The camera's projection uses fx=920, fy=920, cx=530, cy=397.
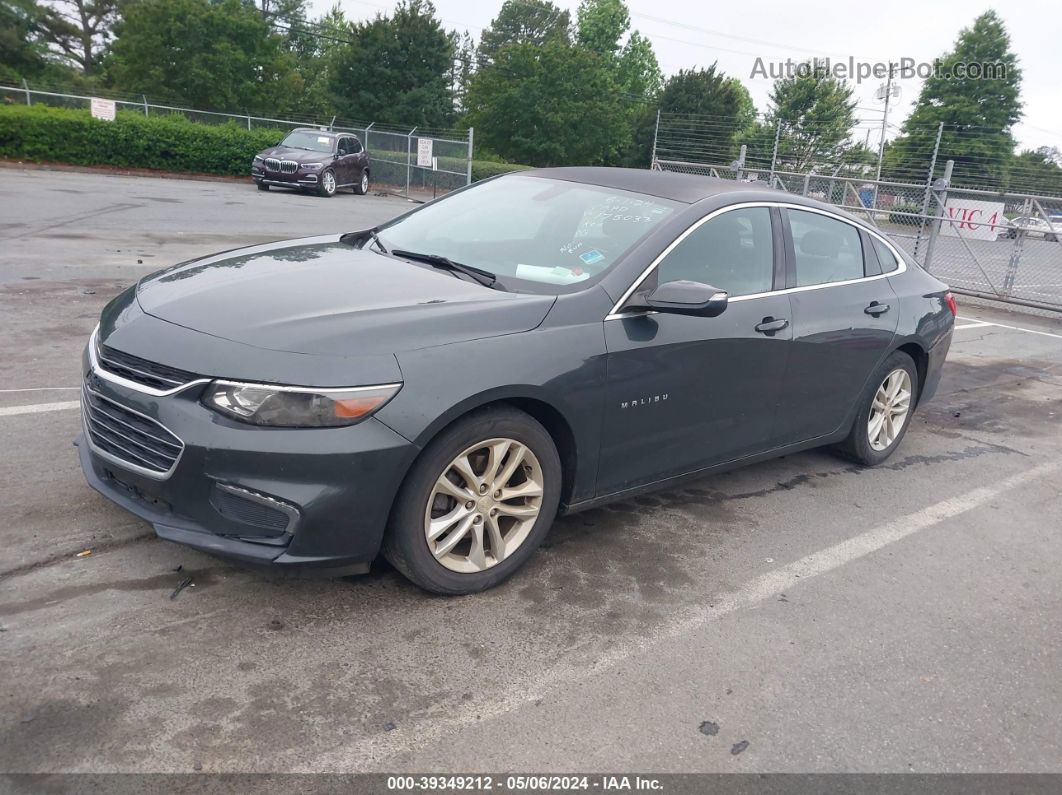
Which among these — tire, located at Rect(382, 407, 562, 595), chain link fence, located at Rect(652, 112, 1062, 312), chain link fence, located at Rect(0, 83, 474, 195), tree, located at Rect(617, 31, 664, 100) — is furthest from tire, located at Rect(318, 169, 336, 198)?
tree, located at Rect(617, 31, 664, 100)

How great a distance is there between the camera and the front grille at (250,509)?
306cm

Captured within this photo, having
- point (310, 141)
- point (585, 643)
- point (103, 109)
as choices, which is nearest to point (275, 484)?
point (585, 643)

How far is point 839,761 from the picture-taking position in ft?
9.30

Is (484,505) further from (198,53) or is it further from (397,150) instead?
(198,53)

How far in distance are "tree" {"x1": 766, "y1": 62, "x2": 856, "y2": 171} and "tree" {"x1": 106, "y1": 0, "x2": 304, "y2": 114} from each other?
23663 mm

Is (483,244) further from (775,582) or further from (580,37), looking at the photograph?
(580,37)

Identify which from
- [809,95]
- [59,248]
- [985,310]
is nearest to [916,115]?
[809,95]

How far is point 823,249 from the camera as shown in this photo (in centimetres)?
505

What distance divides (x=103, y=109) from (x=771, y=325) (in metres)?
26.9

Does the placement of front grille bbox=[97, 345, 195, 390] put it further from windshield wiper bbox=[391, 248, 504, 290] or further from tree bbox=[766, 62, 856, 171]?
tree bbox=[766, 62, 856, 171]

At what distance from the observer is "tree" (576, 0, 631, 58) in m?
77.2

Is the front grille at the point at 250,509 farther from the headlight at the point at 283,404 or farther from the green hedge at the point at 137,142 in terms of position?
the green hedge at the point at 137,142

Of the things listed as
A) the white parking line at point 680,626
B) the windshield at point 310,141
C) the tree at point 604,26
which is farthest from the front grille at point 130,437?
the tree at point 604,26

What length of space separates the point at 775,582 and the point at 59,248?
961cm
